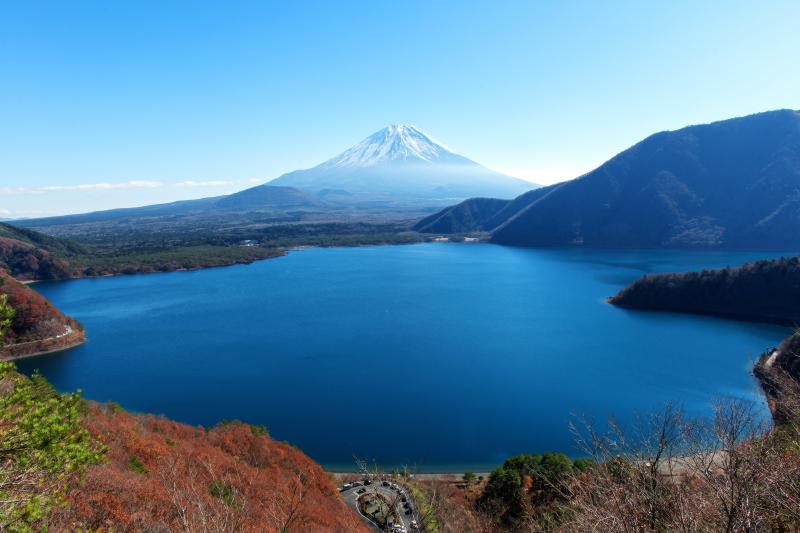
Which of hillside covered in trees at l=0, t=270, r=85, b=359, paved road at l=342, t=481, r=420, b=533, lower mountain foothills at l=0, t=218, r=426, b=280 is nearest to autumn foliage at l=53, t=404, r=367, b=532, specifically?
paved road at l=342, t=481, r=420, b=533

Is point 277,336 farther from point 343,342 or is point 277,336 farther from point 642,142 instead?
point 642,142

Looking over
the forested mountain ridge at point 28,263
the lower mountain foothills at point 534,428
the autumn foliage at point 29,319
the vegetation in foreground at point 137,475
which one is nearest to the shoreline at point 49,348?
the lower mountain foothills at point 534,428

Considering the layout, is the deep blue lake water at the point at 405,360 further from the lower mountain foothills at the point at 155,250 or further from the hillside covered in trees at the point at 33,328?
the lower mountain foothills at the point at 155,250

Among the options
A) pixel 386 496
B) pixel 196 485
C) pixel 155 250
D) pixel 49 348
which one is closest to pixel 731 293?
pixel 386 496

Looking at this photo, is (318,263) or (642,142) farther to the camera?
(642,142)

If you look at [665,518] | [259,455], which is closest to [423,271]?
[259,455]

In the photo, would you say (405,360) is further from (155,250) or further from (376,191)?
(376,191)
